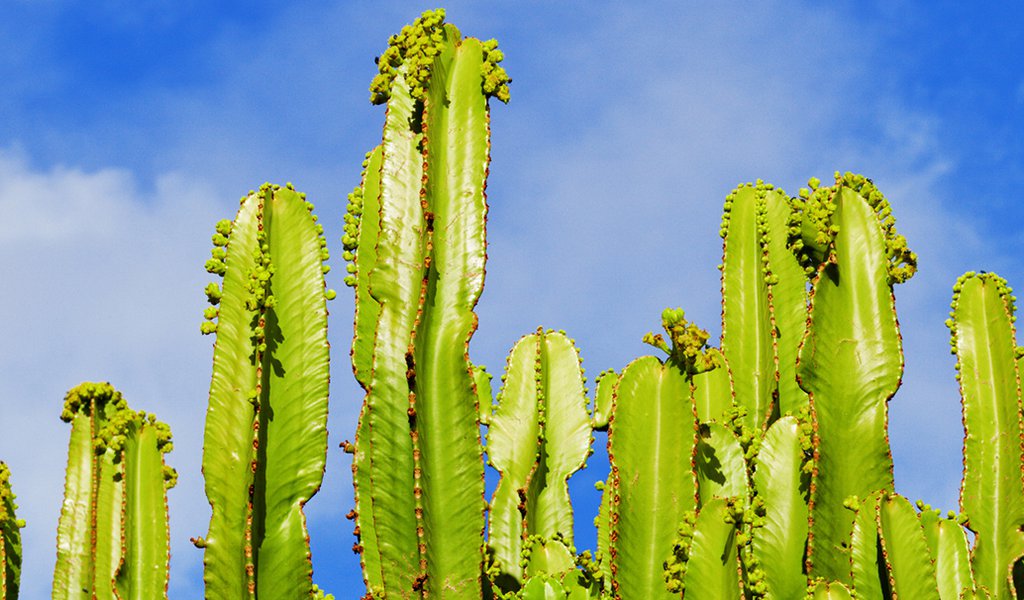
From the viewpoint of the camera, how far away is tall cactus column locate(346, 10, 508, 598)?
397cm

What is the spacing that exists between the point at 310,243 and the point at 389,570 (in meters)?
1.20

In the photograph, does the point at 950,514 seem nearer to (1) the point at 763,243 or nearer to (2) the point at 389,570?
(1) the point at 763,243

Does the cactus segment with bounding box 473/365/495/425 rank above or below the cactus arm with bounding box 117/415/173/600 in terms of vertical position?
above

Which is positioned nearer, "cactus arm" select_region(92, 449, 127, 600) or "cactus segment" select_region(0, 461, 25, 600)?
"cactus arm" select_region(92, 449, 127, 600)

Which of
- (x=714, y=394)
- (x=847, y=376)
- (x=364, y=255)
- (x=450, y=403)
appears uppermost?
(x=364, y=255)

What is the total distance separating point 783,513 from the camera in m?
4.61

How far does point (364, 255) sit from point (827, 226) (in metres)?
1.82

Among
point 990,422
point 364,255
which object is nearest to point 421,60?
point 364,255

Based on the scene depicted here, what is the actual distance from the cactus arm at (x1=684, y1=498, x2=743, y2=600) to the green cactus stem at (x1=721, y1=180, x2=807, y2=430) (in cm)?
138

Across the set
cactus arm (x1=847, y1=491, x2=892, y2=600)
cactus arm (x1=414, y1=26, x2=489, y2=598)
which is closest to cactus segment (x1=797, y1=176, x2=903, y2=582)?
cactus arm (x1=847, y1=491, x2=892, y2=600)

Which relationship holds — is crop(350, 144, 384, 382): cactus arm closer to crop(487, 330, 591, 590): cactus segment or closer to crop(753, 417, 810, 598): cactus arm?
crop(487, 330, 591, 590): cactus segment

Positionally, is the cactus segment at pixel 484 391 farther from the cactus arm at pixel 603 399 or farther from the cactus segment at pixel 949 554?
the cactus segment at pixel 949 554

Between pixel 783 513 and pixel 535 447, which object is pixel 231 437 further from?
pixel 783 513

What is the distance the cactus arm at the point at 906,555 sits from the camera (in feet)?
13.8
